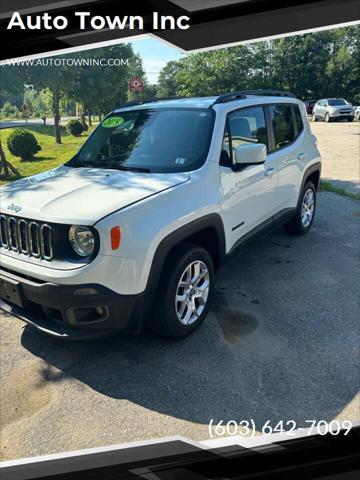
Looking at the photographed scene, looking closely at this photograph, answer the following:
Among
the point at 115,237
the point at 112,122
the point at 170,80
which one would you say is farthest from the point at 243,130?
the point at 170,80

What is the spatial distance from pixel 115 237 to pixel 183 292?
88 cm

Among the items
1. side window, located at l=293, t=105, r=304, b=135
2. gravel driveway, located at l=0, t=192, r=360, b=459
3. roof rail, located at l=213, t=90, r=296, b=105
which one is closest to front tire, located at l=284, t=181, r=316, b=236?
side window, located at l=293, t=105, r=304, b=135

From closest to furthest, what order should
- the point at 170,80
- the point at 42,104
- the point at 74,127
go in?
the point at 42,104 → the point at 74,127 → the point at 170,80

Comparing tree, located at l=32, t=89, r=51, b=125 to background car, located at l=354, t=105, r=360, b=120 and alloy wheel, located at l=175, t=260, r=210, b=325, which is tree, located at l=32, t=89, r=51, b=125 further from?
background car, located at l=354, t=105, r=360, b=120

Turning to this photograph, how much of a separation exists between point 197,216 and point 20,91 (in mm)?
8177

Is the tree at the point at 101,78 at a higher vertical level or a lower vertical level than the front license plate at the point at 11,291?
higher

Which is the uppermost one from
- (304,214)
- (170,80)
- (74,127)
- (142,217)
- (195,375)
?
(170,80)

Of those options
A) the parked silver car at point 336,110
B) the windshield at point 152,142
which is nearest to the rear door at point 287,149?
the windshield at point 152,142

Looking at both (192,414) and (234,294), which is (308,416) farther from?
(234,294)

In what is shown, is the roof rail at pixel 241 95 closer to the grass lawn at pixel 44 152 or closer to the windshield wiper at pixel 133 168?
the windshield wiper at pixel 133 168

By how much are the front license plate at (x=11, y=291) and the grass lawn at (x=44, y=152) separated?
832cm

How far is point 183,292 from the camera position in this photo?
3.32 m

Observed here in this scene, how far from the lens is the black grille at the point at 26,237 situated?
2.88 metres

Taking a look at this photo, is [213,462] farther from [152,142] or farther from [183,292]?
[152,142]
